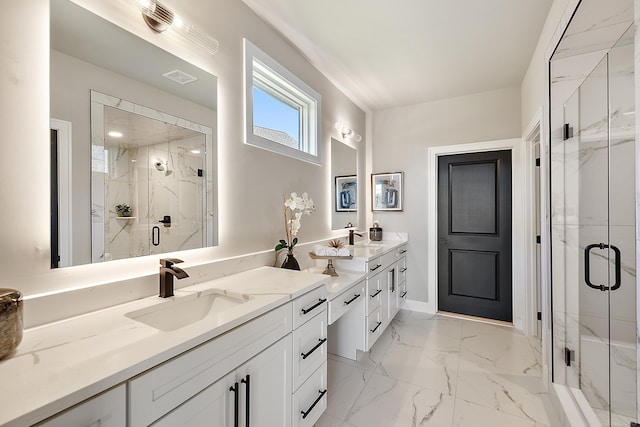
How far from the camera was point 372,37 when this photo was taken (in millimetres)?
2178

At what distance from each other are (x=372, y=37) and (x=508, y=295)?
119 inches

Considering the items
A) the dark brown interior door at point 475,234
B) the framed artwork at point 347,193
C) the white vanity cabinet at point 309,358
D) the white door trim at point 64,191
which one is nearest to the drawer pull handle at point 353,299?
the white vanity cabinet at point 309,358

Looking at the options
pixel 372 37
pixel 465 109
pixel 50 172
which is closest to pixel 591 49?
pixel 372 37

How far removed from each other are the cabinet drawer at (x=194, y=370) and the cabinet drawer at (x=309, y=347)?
0.69 ft

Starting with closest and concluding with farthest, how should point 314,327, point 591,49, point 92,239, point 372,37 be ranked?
point 92,239 < point 314,327 < point 591,49 < point 372,37

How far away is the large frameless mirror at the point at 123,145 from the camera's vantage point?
1.00m

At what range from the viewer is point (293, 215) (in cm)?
222

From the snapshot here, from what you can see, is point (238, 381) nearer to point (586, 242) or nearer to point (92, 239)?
point (92, 239)

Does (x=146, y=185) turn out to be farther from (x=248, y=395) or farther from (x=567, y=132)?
(x=567, y=132)

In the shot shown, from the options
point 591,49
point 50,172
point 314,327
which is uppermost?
point 591,49

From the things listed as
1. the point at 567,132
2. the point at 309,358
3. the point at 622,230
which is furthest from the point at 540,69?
the point at 309,358

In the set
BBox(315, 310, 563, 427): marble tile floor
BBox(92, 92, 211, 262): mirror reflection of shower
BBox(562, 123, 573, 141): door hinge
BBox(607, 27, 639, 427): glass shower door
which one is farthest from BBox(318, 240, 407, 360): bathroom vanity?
BBox(562, 123, 573, 141): door hinge

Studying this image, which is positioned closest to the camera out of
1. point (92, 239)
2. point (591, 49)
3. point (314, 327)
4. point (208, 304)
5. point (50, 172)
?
point (50, 172)

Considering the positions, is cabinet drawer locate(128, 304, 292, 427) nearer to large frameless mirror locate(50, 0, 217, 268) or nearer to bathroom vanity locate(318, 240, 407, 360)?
large frameless mirror locate(50, 0, 217, 268)
